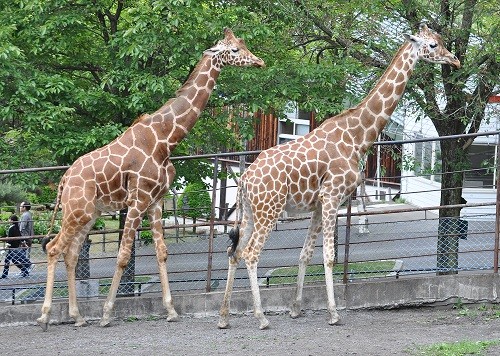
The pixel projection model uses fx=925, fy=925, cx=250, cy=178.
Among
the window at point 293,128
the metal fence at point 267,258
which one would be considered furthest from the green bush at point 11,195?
the window at point 293,128

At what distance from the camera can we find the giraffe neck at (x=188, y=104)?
34.6 ft

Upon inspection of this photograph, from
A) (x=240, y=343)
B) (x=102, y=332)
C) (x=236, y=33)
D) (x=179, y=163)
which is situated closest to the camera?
(x=240, y=343)

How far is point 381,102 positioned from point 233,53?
5.90 feet

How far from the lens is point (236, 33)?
493 inches

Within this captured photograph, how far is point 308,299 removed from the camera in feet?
35.5

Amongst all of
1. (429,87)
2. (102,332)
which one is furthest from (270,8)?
(102,332)

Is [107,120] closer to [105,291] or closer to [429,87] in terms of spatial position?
[105,291]

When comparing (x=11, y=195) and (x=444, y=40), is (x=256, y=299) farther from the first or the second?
(x=11, y=195)

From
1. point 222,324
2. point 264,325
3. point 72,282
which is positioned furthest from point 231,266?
point 72,282

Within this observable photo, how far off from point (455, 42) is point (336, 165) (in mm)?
4206

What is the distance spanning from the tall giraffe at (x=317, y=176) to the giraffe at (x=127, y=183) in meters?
0.94

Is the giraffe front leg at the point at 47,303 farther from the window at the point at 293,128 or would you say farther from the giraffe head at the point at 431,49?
the window at the point at 293,128

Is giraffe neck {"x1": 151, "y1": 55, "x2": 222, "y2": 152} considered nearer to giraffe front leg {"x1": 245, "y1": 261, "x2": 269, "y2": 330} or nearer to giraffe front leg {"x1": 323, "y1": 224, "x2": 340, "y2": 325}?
giraffe front leg {"x1": 245, "y1": 261, "x2": 269, "y2": 330}

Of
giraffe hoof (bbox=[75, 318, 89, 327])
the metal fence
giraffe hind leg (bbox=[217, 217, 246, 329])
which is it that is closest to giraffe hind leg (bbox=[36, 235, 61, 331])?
giraffe hoof (bbox=[75, 318, 89, 327])
